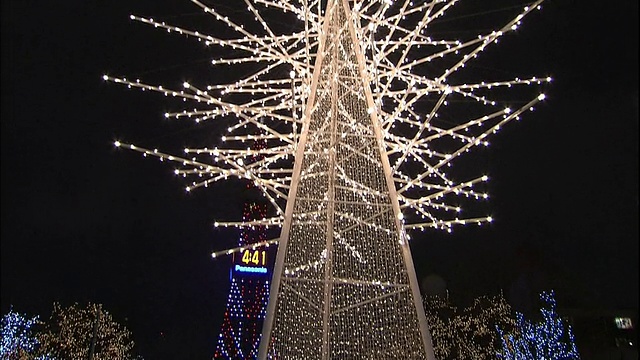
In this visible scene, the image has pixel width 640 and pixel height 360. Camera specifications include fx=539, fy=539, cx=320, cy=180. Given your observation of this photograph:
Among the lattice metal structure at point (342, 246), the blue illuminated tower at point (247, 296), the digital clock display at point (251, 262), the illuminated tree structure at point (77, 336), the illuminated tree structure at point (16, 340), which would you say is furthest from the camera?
the digital clock display at point (251, 262)

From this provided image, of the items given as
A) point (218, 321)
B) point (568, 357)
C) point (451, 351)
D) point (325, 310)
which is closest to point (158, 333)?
point (218, 321)

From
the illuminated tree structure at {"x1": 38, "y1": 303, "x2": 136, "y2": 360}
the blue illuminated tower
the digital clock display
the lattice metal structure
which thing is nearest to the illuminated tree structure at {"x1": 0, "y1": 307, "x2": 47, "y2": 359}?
the illuminated tree structure at {"x1": 38, "y1": 303, "x2": 136, "y2": 360}

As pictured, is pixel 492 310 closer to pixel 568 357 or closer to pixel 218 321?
pixel 568 357

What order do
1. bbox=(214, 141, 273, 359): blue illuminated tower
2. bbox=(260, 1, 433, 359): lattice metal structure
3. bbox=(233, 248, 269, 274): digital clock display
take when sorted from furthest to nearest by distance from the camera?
1. bbox=(233, 248, 269, 274): digital clock display
2. bbox=(214, 141, 273, 359): blue illuminated tower
3. bbox=(260, 1, 433, 359): lattice metal structure

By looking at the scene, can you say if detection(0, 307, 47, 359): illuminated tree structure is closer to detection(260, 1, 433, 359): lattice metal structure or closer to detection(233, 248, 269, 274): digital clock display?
detection(260, 1, 433, 359): lattice metal structure

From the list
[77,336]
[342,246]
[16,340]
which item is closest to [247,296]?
[77,336]

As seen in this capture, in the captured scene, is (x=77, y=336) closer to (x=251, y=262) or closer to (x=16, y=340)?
(x=16, y=340)

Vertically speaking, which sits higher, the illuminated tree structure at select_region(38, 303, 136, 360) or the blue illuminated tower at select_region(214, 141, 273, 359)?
the blue illuminated tower at select_region(214, 141, 273, 359)

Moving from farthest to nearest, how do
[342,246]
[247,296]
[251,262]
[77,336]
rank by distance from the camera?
[251,262] → [247,296] → [77,336] → [342,246]

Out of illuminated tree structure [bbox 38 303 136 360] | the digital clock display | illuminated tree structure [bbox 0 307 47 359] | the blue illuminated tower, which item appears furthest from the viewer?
the digital clock display

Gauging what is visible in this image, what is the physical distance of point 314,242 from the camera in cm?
575

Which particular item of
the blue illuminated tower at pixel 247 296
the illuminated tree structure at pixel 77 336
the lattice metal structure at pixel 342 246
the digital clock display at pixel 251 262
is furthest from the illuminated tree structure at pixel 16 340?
the digital clock display at pixel 251 262

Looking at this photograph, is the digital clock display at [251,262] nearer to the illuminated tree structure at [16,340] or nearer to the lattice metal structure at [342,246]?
the illuminated tree structure at [16,340]

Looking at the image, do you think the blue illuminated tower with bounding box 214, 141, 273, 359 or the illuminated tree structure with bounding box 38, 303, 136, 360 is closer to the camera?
the illuminated tree structure with bounding box 38, 303, 136, 360
